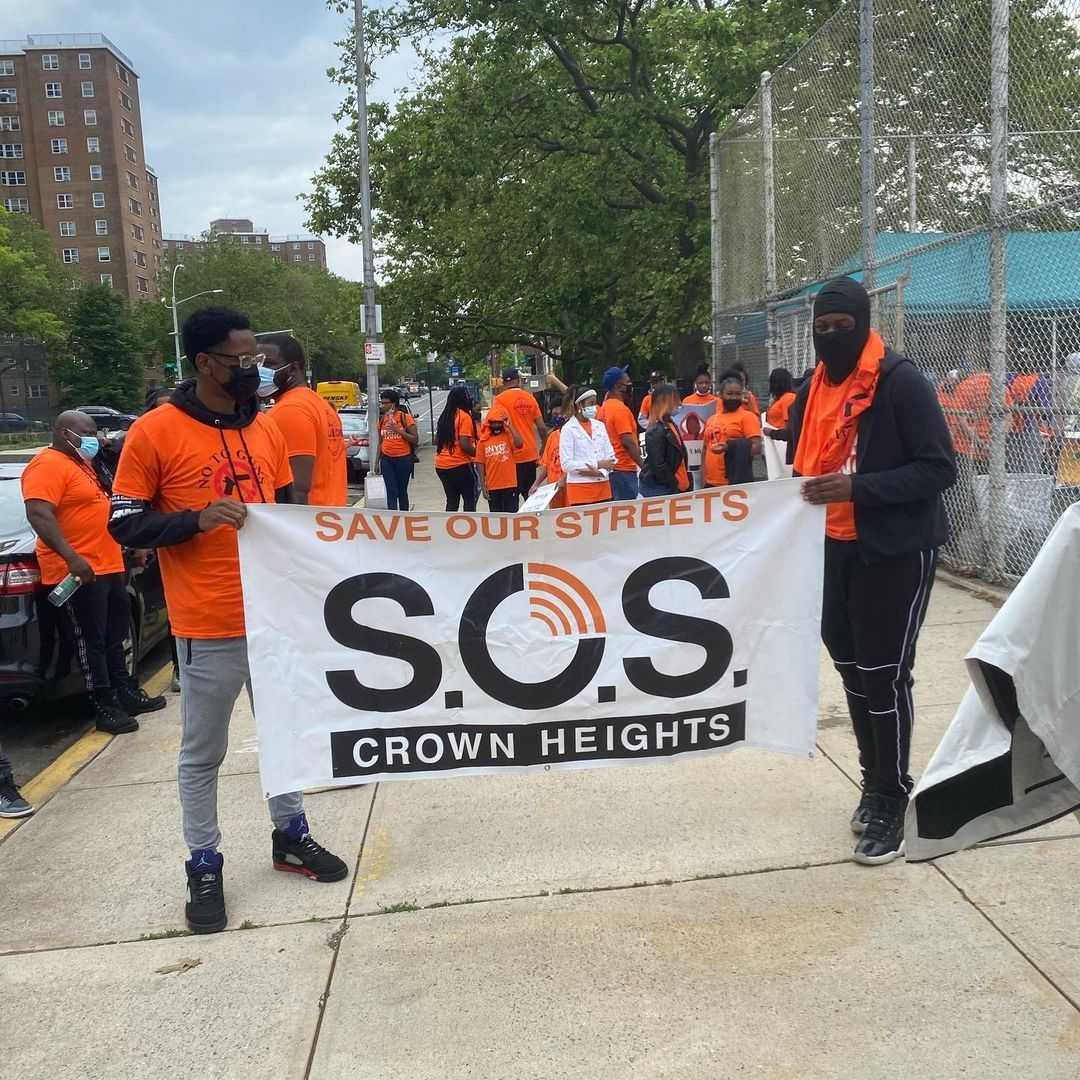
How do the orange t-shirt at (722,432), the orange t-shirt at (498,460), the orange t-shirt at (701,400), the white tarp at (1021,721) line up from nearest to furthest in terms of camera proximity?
the white tarp at (1021,721) → the orange t-shirt at (722,432) → the orange t-shirt at (701,400) → the orange t-shirt at (498,460)

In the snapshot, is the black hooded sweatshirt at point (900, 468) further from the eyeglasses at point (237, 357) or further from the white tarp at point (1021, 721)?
the eyeglasses at point (237, 357)

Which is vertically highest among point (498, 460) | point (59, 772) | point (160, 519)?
point (160, 519)

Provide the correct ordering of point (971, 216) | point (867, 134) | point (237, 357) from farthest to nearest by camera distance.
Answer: point (867, 134) < point (971, 216) < point (237, 357)

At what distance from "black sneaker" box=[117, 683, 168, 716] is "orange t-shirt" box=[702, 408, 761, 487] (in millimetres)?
4880

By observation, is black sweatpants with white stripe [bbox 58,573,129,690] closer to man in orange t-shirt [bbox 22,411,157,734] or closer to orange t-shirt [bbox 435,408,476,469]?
man in orange t-shirt [bbox 22,411,157,734]

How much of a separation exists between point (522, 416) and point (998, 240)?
496 centimetres

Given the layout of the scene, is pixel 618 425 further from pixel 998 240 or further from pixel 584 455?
pixel 998 240

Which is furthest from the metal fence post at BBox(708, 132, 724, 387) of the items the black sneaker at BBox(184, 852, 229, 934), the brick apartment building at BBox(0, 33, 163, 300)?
the brick apartment building at BBox(0, 33, 163, 300)

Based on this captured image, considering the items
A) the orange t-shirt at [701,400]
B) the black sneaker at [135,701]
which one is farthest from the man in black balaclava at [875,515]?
the orange t-shirt at [701,400]

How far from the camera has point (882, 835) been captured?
370cm

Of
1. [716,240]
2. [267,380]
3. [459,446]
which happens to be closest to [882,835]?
[267,380]

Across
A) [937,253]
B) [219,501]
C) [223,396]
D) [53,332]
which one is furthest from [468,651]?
[53,332]

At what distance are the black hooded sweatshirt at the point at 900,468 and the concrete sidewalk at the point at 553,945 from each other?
45.1 inches

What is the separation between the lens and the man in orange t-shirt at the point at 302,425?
4848mm
